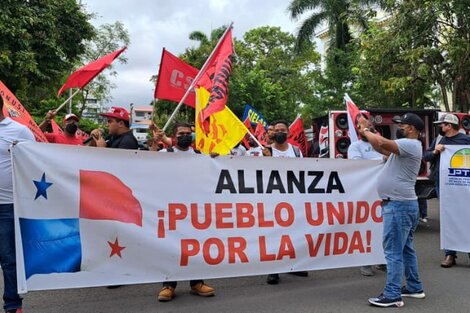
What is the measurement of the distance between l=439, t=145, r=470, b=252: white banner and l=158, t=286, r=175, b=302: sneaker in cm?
363

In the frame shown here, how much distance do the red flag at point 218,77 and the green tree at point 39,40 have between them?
1090 cm

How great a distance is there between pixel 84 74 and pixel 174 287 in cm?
309

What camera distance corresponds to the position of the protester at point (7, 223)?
401cm

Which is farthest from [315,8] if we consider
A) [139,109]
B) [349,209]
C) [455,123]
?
[139,109]

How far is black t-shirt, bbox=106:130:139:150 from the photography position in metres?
5.33

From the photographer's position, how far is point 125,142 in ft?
17.6

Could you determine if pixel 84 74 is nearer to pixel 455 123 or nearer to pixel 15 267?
pixel 15 267

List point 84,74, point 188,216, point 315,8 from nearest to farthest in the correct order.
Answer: point 188,216 < point 84,74 < point 315,8

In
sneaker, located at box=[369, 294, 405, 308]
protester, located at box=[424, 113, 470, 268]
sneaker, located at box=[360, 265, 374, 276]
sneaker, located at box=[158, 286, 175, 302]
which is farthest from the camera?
protester, located at box=[424, 113, 470, 268]

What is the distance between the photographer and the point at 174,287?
5.04 metres

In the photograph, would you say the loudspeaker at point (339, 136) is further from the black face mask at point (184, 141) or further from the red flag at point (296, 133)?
the black face mask at point (184, 141)

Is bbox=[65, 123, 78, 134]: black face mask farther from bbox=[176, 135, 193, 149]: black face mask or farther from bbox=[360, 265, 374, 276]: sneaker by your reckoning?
bbox=[360, 265, 374, 276]: sneaker

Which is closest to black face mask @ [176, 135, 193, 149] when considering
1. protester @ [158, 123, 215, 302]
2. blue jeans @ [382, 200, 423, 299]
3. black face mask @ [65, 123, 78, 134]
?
protester @ [158, 123, 215, 302]

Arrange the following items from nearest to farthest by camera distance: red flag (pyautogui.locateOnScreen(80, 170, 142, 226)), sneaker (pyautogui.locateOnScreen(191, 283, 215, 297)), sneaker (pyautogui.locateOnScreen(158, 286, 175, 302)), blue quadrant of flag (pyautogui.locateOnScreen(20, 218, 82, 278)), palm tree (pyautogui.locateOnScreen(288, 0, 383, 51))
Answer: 1. blue quadrant of flag (pyautogui.locateOnScreen(20, 218, 82, 278))
2. red flag (pyautogui.locateOnScreen(80, 170, 142, 226))
3. sneaker (pyautogui.locateOnScreen(158, 286, 175, 302))
4. sneaker (pyautogui.locateOnScreen(191, 283, 215, 297))
5. palm tree (pyautogui.locateOnScreen(288, 0, 383, 51))
